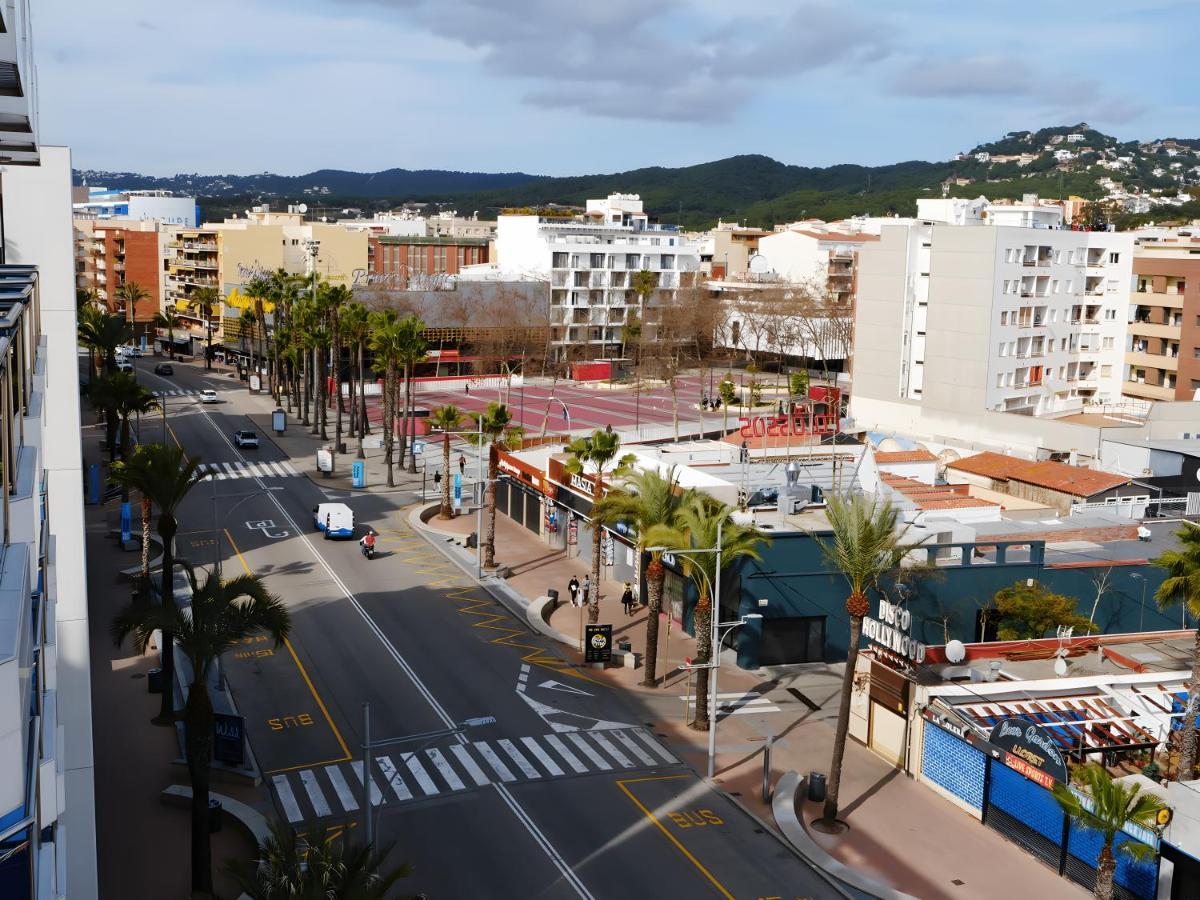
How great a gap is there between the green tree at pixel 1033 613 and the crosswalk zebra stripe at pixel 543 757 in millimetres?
16885

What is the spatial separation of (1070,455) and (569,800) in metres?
55.8

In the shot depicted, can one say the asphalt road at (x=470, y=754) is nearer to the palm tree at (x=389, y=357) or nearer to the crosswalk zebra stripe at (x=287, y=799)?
the crosswalk zebra stripe at (x=287, y=799)

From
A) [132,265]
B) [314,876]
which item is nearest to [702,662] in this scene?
[314,876]

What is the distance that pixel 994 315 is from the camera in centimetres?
8525

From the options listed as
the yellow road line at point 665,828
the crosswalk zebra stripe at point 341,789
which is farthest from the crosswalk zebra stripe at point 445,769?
the yellow road line at point 665,828

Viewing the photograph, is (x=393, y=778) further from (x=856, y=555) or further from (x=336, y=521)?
(x=336, y=521)

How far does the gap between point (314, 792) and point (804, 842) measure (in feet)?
41.7

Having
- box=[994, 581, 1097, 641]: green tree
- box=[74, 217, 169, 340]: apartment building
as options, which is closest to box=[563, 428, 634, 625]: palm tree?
box=[994, 581, 1097, 641]: green tree

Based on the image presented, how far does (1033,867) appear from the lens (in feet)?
96.0

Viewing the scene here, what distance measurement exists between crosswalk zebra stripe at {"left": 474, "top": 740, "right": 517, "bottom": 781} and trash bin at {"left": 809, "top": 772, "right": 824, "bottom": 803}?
798cm

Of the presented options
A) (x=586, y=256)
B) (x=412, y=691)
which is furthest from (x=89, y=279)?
(x=412, y=691)

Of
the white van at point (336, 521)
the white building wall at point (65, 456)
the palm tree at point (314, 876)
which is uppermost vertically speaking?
the white building wall at point (65, 456)

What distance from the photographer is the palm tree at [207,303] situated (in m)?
145

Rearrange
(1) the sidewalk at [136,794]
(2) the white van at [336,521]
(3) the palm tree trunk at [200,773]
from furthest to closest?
(2) the white van at [336,521] < (1) the sidewalk at [136,794] < (3) the palm tree trunk at [200,773]
